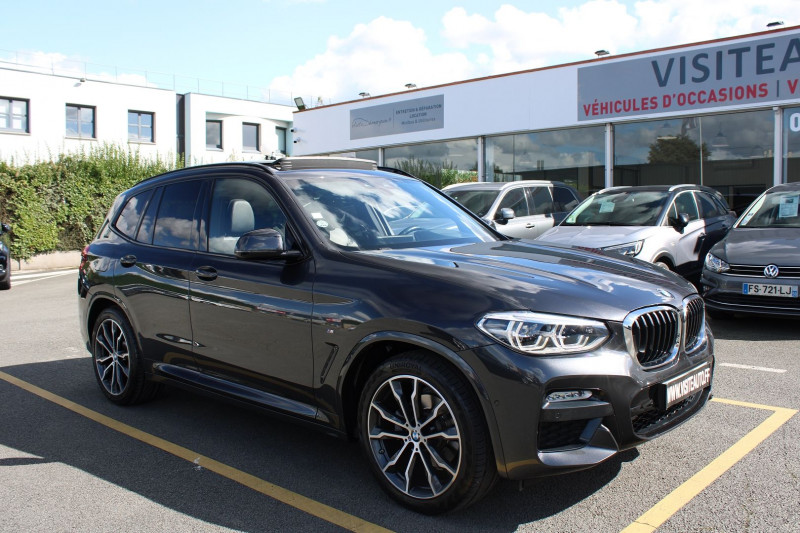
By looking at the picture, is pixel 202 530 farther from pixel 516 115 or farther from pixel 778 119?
pixel 516 115

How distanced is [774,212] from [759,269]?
1622 millimetres

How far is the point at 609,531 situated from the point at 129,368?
3608 mm

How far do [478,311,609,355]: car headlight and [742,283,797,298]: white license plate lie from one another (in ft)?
16.8

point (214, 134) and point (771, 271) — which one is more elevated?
point (214, 134)

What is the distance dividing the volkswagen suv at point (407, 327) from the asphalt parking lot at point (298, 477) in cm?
33

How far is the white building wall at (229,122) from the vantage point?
134ft

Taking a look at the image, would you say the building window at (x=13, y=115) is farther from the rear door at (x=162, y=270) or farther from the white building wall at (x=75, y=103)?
the rear door at (x=162, y=270)

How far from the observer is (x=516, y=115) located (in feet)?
62.3

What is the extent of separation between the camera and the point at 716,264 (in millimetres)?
7898

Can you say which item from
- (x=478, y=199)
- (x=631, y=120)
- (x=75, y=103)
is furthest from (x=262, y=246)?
(x=75, y=103)

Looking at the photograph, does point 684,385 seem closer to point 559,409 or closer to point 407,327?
point 559,409

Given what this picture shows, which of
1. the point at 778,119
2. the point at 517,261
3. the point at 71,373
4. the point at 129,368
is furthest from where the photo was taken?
the point at 778,119

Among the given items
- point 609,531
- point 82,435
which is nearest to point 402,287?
point 609,531

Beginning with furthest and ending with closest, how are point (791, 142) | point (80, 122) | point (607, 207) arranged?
point (80, 122)
point (791, 142)
point (607, 207)
